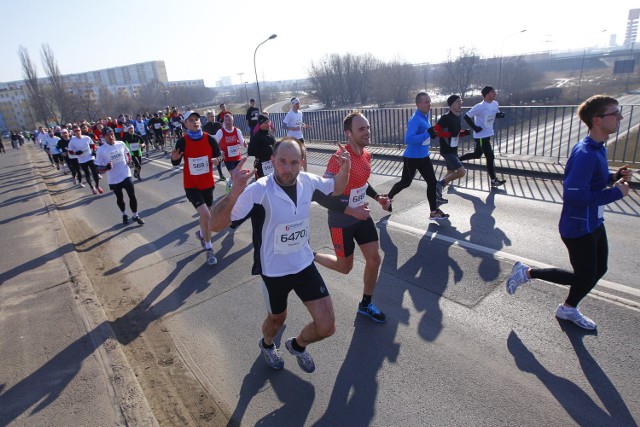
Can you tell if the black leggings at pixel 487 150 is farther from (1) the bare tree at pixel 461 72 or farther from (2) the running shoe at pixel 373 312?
(1) the bare tree at pixel 461 72

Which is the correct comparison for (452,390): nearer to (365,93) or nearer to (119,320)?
(119,320)

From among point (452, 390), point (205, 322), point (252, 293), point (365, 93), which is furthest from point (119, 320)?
point (365, 93)

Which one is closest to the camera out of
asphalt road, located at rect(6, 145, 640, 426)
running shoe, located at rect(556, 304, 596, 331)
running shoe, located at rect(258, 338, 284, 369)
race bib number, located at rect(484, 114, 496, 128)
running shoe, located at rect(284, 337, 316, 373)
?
asphalt road, located at rect(6, 145, 640, 426)

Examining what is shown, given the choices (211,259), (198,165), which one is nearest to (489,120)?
(198,165)

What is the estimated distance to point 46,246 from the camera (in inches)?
277

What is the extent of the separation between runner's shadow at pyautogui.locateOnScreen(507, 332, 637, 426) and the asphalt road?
12 mm

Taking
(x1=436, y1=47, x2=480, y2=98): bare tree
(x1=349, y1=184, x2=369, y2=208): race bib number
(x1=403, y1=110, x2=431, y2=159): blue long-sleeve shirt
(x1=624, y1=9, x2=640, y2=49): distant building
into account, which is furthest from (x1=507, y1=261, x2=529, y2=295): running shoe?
(x1=624, y1=9, x2=640, y2=49): distant building

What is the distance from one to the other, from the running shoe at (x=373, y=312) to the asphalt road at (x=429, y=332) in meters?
0.07

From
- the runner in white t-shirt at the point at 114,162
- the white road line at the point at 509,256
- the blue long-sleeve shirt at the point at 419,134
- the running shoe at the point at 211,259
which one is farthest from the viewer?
the runner in white t-shirt at the point at 114,162

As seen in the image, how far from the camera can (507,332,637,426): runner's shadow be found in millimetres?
2789

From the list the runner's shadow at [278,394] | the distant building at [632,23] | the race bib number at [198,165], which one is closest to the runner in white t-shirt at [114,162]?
the race bib number at [198,165]

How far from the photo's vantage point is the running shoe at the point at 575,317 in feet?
12.2

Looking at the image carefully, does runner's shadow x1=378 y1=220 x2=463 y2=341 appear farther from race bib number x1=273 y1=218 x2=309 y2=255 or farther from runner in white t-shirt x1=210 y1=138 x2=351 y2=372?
race bib number x1=273 y1=218 x2=309 y2=255

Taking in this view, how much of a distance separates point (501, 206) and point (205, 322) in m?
5.73
